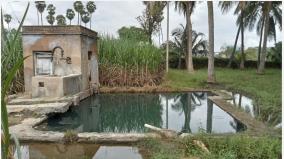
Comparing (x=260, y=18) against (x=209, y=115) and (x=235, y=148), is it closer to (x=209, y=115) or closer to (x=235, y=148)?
(x=209, y=115)

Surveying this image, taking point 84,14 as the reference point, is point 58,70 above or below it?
below

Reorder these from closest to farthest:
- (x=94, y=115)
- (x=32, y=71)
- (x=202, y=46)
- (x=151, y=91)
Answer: (x=94, y=115)
(x=32, y=71)
(x=151, y=91)
(x=202, y=46)

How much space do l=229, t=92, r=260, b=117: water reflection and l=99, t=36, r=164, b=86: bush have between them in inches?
141

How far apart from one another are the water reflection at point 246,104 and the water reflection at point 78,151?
143 inches

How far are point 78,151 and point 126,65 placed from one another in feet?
25.4

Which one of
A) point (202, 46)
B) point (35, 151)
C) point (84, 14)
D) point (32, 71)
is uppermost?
point (84, 14)

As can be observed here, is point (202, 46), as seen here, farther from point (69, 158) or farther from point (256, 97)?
point (69, 158)

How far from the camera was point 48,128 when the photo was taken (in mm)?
5926

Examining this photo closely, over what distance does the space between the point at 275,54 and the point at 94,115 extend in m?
17.4

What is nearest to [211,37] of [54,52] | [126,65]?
[126,65]

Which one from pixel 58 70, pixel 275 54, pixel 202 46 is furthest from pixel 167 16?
pixel 275 54

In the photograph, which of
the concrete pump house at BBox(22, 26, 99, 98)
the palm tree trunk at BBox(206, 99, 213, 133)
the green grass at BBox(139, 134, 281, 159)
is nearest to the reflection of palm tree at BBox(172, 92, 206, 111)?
the palm tree trunk at BBox(206, 99, 213, 133)

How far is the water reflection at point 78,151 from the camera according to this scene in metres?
Result: 4.25

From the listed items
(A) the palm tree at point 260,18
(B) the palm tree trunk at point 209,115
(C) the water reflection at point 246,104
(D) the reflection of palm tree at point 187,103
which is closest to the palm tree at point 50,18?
(A) the palm tree at point 260,18
